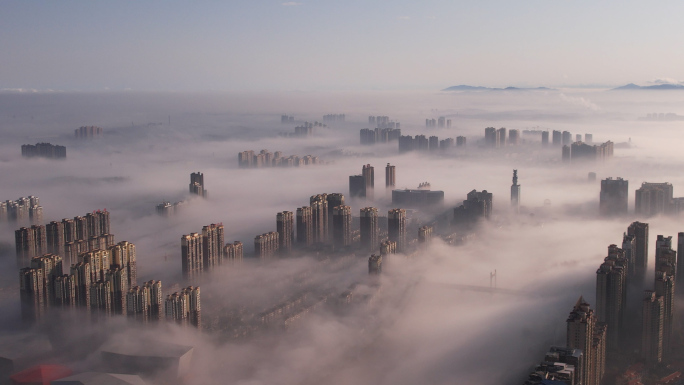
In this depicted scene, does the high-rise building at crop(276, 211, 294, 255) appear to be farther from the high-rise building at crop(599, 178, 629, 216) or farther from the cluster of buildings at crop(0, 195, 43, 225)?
the high-rise building at crop(599, 178, 629, 216)

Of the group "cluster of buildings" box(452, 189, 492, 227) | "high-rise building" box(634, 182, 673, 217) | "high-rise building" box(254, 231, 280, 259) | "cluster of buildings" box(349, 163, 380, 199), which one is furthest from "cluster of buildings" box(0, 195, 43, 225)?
"high-rise building" box(634, 182, 673, 217)

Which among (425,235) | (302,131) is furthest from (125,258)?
(302,131)

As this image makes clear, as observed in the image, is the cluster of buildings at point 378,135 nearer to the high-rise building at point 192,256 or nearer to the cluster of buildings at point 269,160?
the cluster of buildings at point 269,160

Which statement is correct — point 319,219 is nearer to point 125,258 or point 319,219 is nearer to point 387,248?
point 387,248

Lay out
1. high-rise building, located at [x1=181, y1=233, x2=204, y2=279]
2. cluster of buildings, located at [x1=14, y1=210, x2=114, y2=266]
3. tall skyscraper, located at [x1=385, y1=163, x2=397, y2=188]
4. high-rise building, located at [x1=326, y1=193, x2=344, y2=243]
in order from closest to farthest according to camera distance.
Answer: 1. cluster of buildings, located at [x1=14, y1=210, x2=114, y2=266]
2. high-rise building, located at [x1=181, y1=233, x2=204, y2=279]
3. high-rise building, located at [x1=326, y1=193, x2=344, y2=243]
4. tall skyscraper, located at [x1=385, y1=163, x2=397, y2=188]

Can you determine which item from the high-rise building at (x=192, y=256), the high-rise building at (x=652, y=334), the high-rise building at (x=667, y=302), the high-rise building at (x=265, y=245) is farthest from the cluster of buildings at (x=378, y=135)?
the high-rise building at (x=652, y=334)

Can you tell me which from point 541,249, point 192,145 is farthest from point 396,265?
point 192,145

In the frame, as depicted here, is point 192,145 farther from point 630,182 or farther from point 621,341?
point 621,341
